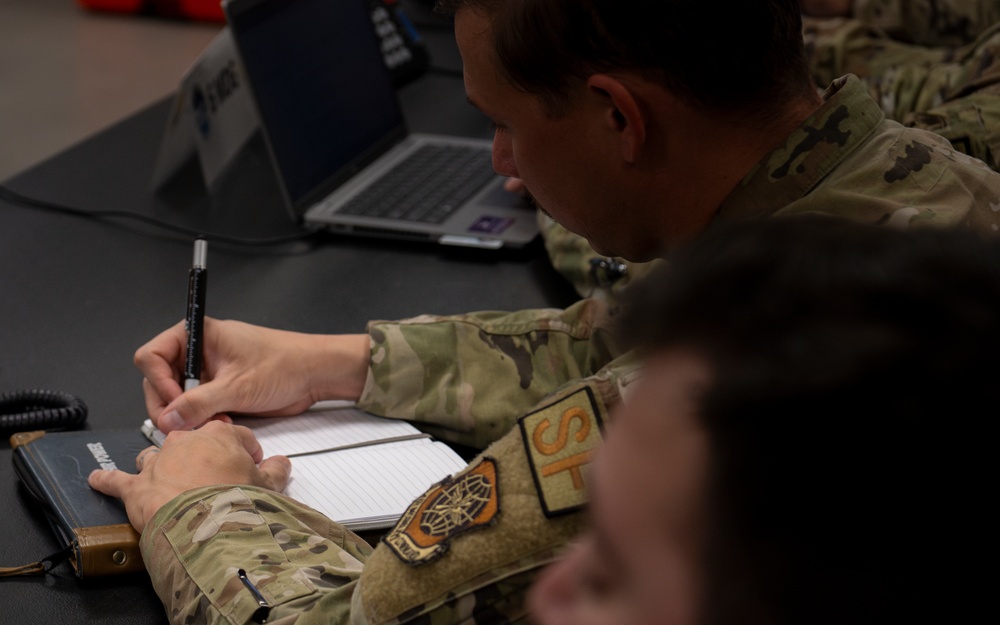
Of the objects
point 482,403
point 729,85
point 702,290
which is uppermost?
point 702,290

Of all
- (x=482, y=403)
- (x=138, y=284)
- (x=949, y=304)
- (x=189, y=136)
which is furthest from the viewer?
(x=189, y=136)

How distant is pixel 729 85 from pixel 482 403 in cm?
40

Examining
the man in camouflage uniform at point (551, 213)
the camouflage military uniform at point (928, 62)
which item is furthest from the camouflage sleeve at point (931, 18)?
the man in camouflage uniform at point (551, 213)

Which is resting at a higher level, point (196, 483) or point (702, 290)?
point (702, 290)

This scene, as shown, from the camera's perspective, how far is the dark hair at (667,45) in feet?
2.65

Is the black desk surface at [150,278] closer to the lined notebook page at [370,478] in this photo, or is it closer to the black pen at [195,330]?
the black pen at [195,330]

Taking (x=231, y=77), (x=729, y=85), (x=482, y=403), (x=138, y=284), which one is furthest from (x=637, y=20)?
(x=231, y=77)

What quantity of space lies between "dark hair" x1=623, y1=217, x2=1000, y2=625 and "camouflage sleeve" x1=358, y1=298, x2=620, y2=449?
0.69 m

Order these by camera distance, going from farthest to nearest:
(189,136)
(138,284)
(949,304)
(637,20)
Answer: (189,136), (138,284), (637,20), (949,304)

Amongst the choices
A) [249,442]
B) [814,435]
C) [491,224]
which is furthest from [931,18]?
[814,435]

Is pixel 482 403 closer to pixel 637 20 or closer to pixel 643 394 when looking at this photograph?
pixel 637 20

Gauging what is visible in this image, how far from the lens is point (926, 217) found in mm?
835

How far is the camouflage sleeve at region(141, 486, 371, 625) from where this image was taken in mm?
752

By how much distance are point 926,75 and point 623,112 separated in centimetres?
105
